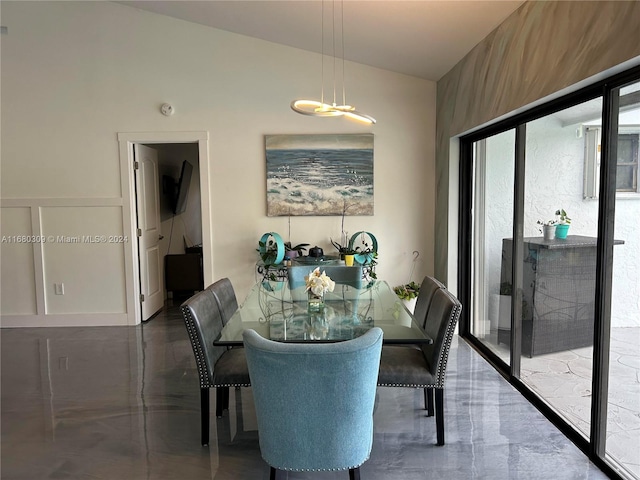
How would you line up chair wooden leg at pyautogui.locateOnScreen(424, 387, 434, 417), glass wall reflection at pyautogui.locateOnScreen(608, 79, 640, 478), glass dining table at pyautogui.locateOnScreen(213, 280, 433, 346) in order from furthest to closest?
1. chair wooden leg at pyautogui.locateOnScreen(424, 387, 434, 417)
2. glass dining table at pyautogui.locateOnScreen(213, 280, 433, 346)
3. glass wall reflection at pyautogui.locateOnScreen(608, 79, 640, 478)

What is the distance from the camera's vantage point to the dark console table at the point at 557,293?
2463mm

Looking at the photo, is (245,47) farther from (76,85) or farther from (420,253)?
(420,253)

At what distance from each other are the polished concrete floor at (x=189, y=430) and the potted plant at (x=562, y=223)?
1.14 meters

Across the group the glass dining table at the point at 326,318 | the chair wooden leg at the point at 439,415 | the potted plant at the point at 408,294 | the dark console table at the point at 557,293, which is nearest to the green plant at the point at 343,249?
the potted plant at the point at 408,294

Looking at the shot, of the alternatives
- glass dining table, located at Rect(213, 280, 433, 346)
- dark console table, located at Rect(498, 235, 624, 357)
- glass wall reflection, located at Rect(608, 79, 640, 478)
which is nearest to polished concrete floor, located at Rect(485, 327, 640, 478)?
glass wall reflection, located at Rect(608, 79, 640, 478)

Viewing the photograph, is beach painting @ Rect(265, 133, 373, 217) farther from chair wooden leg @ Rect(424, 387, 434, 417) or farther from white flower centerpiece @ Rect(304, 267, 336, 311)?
chair wooden leg @ Rect(424, 387, 434, 417)

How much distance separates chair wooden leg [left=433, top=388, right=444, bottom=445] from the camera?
2.35m

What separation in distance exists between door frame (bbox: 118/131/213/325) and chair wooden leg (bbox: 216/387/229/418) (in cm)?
212

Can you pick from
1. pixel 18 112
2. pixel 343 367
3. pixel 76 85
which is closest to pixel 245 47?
pixel 76 85

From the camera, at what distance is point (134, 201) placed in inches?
189

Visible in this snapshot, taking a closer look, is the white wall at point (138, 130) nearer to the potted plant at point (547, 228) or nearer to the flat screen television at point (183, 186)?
the flat screen television at point (183, 186)

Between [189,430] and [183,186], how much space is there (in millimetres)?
4130

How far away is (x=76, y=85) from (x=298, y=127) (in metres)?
2.38

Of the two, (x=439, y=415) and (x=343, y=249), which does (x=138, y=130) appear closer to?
(x=343, y=249)
